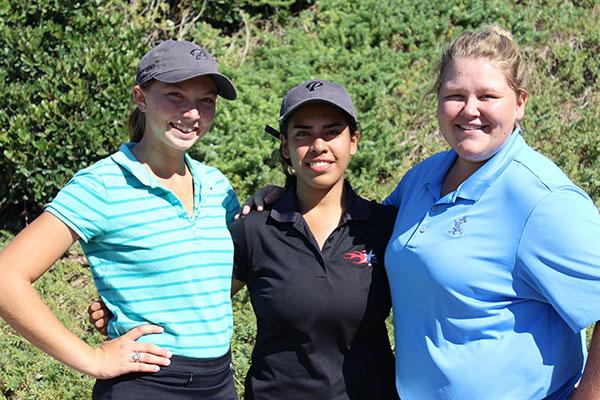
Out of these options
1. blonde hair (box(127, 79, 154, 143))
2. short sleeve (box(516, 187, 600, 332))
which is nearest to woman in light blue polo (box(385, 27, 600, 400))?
short sleeve (box(516, 187, 600, 332))

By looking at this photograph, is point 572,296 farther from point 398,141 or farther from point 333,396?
point 398,141

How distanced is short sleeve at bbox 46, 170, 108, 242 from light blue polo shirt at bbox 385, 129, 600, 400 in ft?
3.19

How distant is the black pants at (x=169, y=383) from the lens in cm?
267

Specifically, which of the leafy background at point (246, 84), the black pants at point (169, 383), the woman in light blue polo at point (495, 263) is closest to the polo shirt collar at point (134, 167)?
the black pants at point (169, 383)

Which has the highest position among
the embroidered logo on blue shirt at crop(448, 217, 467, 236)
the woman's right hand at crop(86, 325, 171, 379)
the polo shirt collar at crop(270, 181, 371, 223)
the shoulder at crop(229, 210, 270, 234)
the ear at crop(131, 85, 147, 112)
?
the ear at crop(131, 85, 147, 112)

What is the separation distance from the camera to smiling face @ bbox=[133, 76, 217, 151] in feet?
9.22

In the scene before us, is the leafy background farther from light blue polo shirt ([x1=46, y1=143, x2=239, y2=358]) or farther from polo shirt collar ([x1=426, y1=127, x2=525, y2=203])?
polo shirt collar ([x1=426, y1=127, x2=525, y2=203])

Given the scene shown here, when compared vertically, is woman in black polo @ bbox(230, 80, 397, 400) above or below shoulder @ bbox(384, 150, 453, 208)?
below

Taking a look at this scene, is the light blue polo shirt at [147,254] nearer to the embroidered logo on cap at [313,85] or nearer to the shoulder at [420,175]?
the embroidered logo on cap at [313,85]

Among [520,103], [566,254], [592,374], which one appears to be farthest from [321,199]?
[592,374]

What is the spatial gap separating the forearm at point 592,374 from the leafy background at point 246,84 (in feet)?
8.70

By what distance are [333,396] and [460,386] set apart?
511 millimetres

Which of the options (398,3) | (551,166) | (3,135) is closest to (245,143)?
(3,135)

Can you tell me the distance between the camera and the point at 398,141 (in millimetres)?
6820
